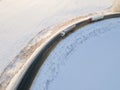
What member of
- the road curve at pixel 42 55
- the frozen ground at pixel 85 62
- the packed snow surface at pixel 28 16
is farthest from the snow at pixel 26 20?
the frozen ground at pixel 85 62

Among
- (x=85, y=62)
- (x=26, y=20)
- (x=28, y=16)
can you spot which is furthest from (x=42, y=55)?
(x=28, y=16)

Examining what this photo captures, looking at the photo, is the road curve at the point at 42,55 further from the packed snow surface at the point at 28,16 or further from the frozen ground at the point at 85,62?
the packed snow surface at the point at 28,16

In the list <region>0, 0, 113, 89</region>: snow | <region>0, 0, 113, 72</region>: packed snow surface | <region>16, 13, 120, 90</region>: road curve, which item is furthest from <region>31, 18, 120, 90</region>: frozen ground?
<region>0, 0, 113, 72</region>: packed snow surface

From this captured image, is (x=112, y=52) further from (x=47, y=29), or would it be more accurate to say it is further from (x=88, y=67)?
(x=47, y=29)

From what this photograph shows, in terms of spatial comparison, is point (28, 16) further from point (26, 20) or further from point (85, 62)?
point (85, 62)

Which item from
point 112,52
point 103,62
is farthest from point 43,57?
point 112,52

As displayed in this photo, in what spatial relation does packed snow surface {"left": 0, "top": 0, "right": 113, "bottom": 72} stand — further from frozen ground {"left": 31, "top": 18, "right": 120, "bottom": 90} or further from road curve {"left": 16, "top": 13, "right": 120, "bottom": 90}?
frozen ground {"left": 31, "top": 18, "right": 120, "bottom": 90}
